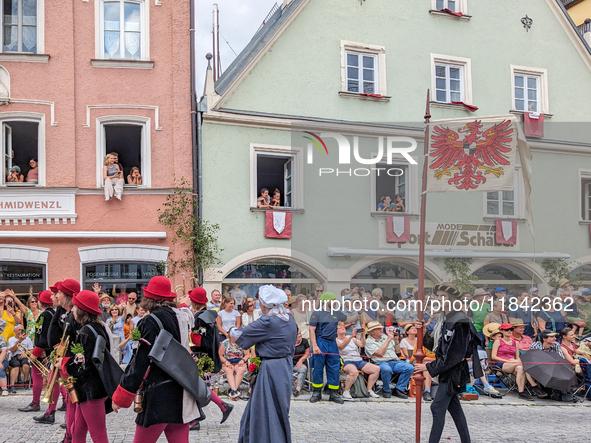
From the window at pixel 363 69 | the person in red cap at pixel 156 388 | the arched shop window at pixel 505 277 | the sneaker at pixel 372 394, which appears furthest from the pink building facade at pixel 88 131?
the person in red cap at pixel 156 388

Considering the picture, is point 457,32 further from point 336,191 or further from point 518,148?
point 518,148

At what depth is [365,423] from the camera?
9.70m

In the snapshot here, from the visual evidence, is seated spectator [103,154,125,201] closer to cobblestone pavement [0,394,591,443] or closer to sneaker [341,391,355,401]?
cobblestone pavement [0,394,591,443]

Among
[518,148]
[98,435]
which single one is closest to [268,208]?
[518,148]

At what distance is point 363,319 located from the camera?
14.1 meters

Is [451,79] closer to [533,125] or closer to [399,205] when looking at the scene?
[533,125]

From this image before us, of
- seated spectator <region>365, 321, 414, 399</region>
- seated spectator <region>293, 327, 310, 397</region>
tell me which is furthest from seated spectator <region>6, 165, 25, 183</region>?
seated spectator <region>365, 321, 414, 399</region>

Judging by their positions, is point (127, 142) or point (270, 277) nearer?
point (127, 142)

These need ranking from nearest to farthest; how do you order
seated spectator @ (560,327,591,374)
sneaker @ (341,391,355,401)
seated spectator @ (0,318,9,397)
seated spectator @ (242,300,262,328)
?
seated spectator @ (0,318,9,397)
sneaker @ (341,391,355,401)
seated spectator @ (560,327,591,374)
seated spectator @ (242,300,262,328)

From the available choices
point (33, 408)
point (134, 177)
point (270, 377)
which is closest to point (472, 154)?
point (270, 377)

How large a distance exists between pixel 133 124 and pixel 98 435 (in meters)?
11.7

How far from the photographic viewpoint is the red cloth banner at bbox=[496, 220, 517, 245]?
16.3 metres

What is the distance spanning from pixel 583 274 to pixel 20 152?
1483 cm

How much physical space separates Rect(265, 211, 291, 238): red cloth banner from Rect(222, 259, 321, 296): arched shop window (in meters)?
0.70
